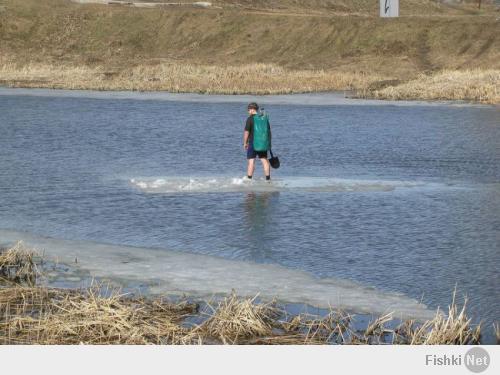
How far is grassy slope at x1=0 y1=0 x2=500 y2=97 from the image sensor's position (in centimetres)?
7094

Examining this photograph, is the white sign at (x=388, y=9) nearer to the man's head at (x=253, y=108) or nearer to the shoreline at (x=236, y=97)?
the shoreline at (x=236, y=97)

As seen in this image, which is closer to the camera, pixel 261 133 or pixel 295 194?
pixel 295 194

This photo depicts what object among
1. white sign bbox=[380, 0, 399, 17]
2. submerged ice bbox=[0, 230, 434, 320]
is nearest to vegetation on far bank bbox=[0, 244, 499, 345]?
submerged ice bbox=[0, 230, 434, 320]

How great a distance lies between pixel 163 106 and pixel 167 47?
42356 mm

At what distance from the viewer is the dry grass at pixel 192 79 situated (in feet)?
179

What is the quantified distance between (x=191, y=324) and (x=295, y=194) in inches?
392

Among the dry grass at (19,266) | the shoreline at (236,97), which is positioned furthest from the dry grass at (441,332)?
the shoreline at (236,97)

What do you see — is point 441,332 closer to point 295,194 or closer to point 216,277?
point 216,277

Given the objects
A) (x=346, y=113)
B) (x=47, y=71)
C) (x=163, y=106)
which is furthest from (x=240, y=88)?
(x=47, y=71)

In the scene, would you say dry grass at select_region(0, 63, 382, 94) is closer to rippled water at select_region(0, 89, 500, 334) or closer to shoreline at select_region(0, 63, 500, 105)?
shoreline at select_region(0, 63, 500, 105)

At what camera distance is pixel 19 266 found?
46.9ft

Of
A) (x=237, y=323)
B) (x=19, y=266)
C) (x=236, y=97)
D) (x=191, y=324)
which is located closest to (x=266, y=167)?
(x=19, y=266)

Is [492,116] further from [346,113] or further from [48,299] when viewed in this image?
[48,299]

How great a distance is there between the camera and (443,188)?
72.6 ft
